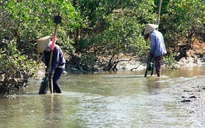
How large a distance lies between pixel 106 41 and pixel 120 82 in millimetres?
3732

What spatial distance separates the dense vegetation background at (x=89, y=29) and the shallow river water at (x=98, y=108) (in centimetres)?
92

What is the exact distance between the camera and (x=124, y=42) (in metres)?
18.1

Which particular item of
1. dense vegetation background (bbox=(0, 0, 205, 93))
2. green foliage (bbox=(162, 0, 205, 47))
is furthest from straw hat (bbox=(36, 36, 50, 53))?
green foliage (bbox=(162, 0, 205, 47))

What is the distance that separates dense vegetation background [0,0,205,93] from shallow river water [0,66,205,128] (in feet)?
3.01

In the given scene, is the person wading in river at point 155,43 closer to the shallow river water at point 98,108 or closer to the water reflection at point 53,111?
the shallow river water at point 98,108

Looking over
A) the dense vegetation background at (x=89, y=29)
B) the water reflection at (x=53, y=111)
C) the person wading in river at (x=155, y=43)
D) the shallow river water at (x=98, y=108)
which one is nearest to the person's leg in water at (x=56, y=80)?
the shallow river water at (x=98, y=108)

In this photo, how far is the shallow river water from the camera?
8516 millimetres

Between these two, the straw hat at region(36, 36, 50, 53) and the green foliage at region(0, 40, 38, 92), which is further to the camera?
the straw hat at region(36, 36, 50, 53)

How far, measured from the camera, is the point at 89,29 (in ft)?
62.5

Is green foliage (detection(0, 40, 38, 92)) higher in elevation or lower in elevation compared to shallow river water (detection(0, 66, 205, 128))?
higher

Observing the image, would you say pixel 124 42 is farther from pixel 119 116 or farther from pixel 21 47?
pixel 119 116

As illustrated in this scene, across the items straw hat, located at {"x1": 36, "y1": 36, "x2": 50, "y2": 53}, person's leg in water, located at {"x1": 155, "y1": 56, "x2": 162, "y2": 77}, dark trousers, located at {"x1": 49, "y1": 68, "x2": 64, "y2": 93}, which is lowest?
dark trousers, located at {"x1": 49, "y1": 68, "x2": 64, "y2": 93}

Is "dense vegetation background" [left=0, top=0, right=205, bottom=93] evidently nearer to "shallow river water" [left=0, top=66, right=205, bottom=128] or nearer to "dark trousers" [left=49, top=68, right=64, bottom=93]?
"dark trousers" [left=49, top=68, right=64, bottom=93]

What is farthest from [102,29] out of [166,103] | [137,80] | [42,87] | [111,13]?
[166,103]
